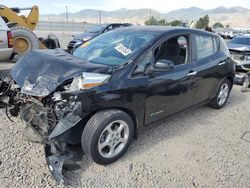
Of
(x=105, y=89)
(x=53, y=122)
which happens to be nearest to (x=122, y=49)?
(x=105, y=89)

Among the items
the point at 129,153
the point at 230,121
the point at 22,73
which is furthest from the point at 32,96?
the point at 230,121

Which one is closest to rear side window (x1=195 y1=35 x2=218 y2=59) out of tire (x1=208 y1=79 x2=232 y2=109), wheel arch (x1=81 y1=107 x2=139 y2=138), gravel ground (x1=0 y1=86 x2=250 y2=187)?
tire (x1=208 y1=79 x2=232 y2=109)

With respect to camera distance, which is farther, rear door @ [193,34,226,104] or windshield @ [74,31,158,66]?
rear door @ [193,34,226,104]

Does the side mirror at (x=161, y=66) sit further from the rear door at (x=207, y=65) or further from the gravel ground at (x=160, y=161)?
the gravel ground at (x=160, y=161)

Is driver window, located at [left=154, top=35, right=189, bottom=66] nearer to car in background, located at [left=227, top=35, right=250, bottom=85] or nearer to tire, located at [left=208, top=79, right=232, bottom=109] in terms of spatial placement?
tire, located at [left=208, top=79, right=232, bottom=109]

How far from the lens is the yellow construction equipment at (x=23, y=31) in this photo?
872 centimetres

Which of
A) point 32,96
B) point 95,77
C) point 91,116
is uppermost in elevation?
point 95,77

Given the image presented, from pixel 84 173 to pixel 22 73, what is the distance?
161 centimetres

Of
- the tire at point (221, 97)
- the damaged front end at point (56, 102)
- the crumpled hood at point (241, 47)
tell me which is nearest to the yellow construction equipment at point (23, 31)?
the damaged front end at point (56, 102)

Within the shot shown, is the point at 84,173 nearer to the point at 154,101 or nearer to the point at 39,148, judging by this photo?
the point at 39,148

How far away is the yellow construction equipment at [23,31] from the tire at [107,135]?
6529 millimetres

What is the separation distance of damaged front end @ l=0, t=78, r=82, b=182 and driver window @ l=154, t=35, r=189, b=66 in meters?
1.84

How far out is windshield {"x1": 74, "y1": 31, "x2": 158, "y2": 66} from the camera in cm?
366

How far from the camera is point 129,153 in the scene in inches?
144
